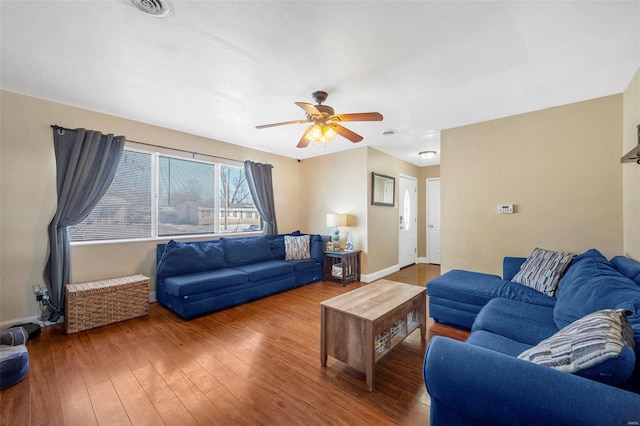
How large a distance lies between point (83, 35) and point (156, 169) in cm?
214

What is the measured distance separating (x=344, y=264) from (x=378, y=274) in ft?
3.04

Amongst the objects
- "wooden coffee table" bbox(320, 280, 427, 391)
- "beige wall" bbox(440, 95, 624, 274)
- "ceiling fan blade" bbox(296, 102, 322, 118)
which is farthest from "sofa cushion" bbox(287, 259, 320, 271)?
"ceiling fan blade" bbox(296, 102, 322, 118)

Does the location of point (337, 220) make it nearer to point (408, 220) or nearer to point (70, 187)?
point (408, 220)

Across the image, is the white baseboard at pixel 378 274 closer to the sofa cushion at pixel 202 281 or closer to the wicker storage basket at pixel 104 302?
the sofa cushion at pixel 202 281

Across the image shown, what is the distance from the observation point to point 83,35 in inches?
73.1

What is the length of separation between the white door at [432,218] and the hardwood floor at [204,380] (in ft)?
13.6

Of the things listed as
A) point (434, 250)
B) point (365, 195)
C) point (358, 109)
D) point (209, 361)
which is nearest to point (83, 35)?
point (358, 109)

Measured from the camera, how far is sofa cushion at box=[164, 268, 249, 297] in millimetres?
3016

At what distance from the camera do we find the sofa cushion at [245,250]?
4008 mm

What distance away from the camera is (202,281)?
3152mm

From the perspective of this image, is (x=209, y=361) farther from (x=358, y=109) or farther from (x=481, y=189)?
(x=481, y=189)

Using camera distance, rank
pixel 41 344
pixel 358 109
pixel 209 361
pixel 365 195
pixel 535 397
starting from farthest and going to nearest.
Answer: pixel 365 195
pixel 358 109
pixel 41 344
pixel 209 361
pixel 535 397

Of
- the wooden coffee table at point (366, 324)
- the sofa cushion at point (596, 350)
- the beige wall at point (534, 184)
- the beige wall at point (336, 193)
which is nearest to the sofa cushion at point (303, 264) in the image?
the beige wall at point (336, 193)

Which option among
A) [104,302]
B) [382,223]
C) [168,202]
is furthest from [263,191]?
Result: [104,302]
